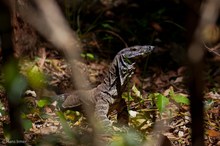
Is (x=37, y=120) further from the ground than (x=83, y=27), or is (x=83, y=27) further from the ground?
(x=83, y=27)

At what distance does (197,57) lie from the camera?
1.47m

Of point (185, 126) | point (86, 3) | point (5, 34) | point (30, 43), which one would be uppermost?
point (86, 3)

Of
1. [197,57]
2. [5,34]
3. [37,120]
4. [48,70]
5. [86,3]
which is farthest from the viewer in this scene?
[86,3]

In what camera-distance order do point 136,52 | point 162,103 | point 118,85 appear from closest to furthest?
point 162,103 < point 136,52 < point 118,85

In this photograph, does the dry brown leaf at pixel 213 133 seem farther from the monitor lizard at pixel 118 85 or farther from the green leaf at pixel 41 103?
the green leaf at pixel 41 103

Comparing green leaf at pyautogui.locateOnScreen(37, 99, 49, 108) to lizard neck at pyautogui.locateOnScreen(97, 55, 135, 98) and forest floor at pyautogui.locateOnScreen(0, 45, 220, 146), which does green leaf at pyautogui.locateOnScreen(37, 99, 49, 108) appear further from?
lizard neck at pyautogui.locateOnScreen(97, 55, 135, 98)

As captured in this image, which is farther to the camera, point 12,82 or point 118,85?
point 118,85

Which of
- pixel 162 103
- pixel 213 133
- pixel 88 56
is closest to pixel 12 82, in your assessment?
pixel 162 103

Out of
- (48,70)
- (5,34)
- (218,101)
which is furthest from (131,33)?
(5,34)

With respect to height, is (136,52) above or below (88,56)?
below

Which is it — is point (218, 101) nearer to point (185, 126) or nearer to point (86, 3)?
point (185, 126)

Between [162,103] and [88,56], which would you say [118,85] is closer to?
[162,103]

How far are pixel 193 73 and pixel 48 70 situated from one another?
208 inches

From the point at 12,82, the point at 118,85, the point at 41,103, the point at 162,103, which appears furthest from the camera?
the point at 118,85
